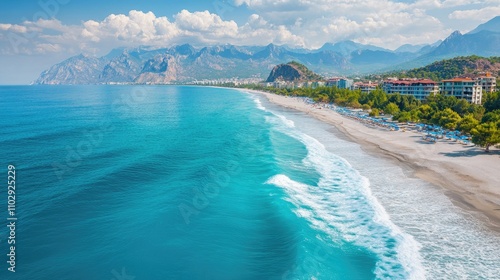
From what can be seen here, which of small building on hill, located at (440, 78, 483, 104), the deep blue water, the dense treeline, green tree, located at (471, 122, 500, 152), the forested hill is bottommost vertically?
the deep blue water

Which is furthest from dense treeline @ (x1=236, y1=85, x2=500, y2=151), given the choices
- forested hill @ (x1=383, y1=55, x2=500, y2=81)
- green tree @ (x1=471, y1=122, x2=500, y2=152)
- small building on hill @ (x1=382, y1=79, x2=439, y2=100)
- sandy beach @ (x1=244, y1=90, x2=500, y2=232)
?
forested hill @ (x1=383, y1=55, x2=500, y2=81)

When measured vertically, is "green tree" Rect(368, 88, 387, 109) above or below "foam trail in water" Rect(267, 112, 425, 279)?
above

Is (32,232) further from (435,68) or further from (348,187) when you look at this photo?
(435,68)

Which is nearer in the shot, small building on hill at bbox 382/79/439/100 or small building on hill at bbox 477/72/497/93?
small building on hill at bbox 477/72/497/93

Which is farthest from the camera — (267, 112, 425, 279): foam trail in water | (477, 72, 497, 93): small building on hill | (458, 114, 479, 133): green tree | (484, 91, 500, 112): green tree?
(477, 72, 497, 93): small building on hill

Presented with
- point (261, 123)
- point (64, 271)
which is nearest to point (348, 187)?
point (64, 271)

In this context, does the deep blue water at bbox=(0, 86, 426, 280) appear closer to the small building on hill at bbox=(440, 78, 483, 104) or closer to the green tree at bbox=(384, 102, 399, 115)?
the green tree at bbox=(384, 102, 399, 115)

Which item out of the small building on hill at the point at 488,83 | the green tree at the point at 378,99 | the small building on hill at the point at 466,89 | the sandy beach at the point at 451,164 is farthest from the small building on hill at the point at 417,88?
the sandy beach at the point at 451,164

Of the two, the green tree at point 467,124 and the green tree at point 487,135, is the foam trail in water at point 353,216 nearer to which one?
the green tree at point 487,135
